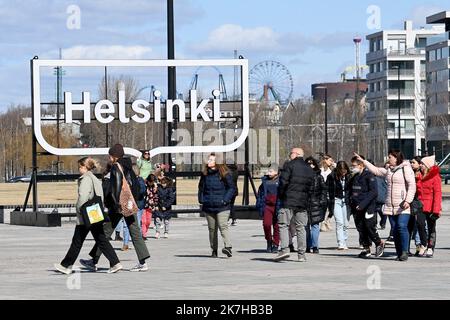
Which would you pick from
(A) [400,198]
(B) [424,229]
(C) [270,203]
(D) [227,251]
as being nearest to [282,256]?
(D) [227,251]

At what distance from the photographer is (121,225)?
92.7 ft

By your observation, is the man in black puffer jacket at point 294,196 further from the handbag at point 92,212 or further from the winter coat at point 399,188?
the handbag at point 92,212

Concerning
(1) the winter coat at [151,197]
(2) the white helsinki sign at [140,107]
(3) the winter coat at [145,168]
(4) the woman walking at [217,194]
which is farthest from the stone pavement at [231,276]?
(2) the white helsinki sign at [140,107]

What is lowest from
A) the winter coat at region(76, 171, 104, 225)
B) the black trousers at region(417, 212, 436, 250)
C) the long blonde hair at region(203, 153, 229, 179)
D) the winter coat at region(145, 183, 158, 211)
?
the black trousers at region(417, 212, 436, 250)

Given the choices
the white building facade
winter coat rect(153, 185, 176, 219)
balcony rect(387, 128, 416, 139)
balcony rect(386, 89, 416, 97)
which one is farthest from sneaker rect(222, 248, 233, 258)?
balcony rect(386, 89, 416, 97)

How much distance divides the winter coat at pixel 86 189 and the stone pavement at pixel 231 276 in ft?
3.34

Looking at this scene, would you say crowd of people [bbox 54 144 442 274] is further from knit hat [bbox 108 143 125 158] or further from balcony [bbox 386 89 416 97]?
balcony [bbox 386 89 416 97]

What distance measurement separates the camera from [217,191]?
2214 cm

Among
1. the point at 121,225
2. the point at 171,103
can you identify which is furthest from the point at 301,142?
the point at 121,225

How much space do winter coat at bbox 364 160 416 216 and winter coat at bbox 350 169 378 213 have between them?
0.48m

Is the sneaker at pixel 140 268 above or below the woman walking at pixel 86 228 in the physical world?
below

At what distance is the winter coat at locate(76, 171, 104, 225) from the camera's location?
19016 millimetres

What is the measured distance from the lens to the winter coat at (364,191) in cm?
2208
